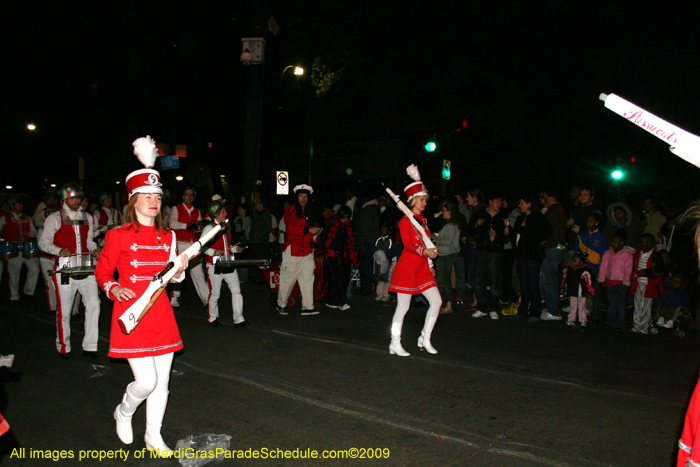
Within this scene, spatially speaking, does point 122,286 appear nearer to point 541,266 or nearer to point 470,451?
point 470,451

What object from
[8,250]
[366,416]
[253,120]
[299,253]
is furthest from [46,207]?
[366,416]

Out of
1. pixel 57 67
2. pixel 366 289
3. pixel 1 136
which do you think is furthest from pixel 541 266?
pixel 1 136

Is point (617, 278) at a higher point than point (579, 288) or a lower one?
higher

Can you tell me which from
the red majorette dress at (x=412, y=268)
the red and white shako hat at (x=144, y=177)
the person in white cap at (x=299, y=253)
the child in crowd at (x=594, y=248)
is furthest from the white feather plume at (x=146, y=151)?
the child in crowd at (x=594, y=248)

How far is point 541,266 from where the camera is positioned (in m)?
8.94

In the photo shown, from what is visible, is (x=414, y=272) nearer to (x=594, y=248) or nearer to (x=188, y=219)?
(x=594, y=248)

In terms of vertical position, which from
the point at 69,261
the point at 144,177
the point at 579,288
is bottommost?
the point at 579,288

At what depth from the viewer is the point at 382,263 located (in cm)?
1070

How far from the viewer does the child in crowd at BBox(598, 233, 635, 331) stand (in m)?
8.13

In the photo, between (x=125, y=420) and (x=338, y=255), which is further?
(x=338, y=255)

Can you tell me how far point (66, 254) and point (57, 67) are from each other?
20101 mm

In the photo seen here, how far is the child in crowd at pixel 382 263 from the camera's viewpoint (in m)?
Result: 10.7

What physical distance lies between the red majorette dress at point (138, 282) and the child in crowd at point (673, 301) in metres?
7.47

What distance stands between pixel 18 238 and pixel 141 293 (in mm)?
9954
